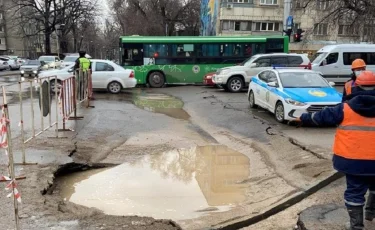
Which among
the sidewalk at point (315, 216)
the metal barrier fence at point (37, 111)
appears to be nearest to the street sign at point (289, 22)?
the metal barrier fence at point (37, 111)

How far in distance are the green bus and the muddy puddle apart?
1480 cm

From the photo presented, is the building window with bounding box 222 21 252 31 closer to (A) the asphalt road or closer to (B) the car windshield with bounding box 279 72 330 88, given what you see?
(A) the asphalt road

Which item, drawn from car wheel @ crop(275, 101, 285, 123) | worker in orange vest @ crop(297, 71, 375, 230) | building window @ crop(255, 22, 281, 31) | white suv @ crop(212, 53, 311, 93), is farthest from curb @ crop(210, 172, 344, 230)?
building window @ crop(255, 22, 281, 31)

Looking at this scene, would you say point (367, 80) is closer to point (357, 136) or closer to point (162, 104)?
point (357, 136)

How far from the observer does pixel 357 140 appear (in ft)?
12.4

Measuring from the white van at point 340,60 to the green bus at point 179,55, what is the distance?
138 inches

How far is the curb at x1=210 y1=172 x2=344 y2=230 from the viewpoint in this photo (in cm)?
458

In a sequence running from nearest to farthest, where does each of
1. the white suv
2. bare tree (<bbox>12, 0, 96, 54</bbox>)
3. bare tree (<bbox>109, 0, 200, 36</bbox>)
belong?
the white suv → bare tree (<bbox>12, 0, 96, 54</bbox>) → bare tree (<bbox>109, 0, 200, 36</bbox>)

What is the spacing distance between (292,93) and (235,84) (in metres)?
8.84

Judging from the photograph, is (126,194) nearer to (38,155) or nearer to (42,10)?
(38,155)

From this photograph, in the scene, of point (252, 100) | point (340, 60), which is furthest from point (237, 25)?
point (252, 100)

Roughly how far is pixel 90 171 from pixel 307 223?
4.19m

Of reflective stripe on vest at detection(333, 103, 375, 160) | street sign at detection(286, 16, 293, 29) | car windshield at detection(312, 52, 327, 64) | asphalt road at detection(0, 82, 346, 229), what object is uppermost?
street sign at detection(286, 16, 293, 29)

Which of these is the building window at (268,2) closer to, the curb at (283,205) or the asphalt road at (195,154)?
the asphalt road at (195,154)
